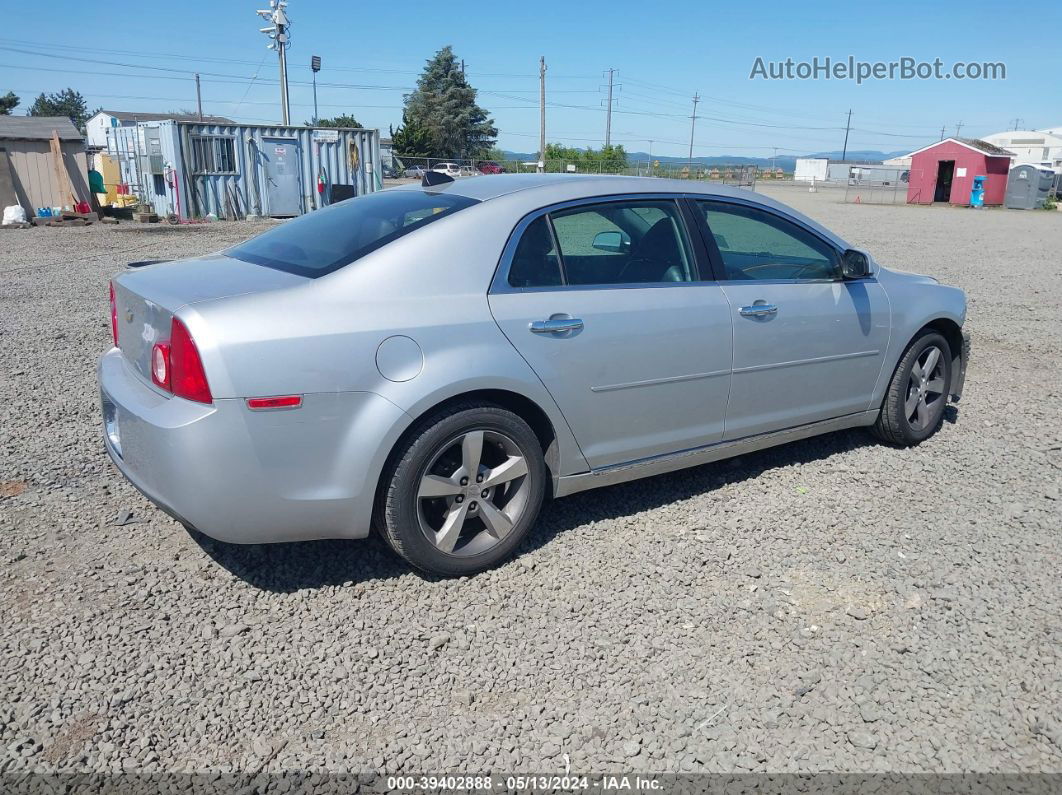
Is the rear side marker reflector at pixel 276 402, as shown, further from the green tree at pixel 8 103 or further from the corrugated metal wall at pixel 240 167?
the green tree at pixel 8 103

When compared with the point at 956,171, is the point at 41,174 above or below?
below

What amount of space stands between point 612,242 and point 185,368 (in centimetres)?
214

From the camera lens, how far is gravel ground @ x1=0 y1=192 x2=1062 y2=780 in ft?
8.69

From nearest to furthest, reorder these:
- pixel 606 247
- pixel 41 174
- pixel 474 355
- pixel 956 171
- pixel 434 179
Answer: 1. pixel 474 355
2. pixel 606 247
3. pixel 434 179
4. pixel 41 174
5. pixel 956 171

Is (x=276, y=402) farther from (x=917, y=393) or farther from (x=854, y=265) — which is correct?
(x=917, y=393)

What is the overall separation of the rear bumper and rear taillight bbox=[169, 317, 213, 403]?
1.6 inches

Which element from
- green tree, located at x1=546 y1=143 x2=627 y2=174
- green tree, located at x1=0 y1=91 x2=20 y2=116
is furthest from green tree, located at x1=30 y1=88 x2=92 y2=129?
green tree, located at x1=546 y1=143 x2=627 y2=174

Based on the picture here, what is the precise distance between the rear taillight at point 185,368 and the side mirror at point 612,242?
2.00 meters

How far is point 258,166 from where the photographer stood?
2377 cm

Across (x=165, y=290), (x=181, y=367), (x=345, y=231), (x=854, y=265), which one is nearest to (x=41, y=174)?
(x=345, y=231)

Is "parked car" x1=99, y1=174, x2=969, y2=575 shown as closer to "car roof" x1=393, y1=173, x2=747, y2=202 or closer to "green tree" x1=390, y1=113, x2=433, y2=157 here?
"car roof" x1=393, y1=173, x2=747, y2=202

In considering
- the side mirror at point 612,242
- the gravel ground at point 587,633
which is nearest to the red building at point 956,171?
the gravel ground at point 587,633

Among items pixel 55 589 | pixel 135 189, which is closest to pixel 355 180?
pixel 135 189

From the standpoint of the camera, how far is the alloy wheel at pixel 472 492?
11.2 feet
